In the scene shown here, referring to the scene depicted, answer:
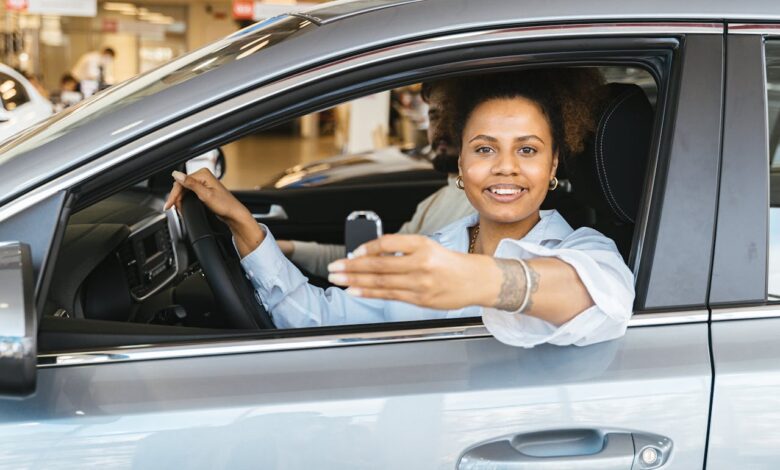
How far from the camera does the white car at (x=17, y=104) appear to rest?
23.4 feet

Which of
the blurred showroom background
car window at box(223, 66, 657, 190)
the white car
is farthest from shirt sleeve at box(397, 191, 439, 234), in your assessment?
the blurred showroom background

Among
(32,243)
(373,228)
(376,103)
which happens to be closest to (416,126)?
(376,103)

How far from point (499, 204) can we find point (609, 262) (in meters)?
0.29

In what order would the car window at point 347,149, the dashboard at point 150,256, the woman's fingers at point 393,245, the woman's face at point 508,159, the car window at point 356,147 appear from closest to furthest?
the woman's fingers at point 393,245 < the woman's face at point 508,159 < the dashboard at point 150,256 < the car window at point 356,147 < the car window at point 347,149

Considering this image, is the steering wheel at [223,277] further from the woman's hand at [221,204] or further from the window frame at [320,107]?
the window frame at [320,107]

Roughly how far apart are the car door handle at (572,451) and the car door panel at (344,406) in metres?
0.01

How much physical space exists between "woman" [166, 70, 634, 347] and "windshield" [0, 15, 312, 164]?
12.1 inches

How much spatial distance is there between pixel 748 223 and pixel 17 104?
7226 millimetres

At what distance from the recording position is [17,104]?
7.65 meters

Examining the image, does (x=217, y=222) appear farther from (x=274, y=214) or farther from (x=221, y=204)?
(x=274, y=214)

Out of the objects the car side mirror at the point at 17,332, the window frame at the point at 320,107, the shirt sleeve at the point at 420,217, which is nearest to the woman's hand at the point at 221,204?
the window frame at the point at 320,107

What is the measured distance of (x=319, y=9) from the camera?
1651mm

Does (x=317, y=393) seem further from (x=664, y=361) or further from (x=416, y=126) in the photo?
(x=416, y=126)

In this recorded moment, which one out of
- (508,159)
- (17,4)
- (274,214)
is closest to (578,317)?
(508,159)
